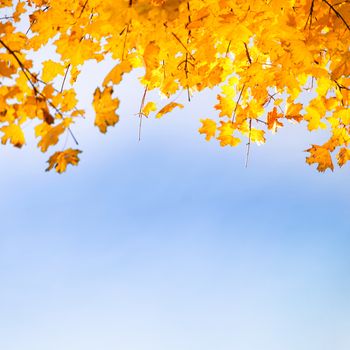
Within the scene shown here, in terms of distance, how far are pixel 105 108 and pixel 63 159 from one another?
404 millimetres

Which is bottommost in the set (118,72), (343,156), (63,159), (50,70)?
(63,159)

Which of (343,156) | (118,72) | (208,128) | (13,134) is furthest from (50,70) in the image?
(343,156)

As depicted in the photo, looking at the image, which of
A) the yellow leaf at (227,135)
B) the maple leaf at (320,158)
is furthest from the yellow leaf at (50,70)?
the maple leaf at (320,158)

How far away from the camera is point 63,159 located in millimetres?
2623

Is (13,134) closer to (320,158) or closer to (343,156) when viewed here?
(320,158)

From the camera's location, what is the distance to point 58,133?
8.34ft

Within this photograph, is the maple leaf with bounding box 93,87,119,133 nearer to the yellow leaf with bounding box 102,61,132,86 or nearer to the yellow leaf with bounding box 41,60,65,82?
the yellow leaf with bounding box 102,61,132,86

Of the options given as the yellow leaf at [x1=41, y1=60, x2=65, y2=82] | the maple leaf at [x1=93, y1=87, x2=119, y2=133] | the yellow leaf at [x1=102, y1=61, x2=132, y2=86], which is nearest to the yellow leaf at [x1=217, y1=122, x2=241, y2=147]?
the yellow leaf at [x1=41, y1=60, x2=65, y2=82]

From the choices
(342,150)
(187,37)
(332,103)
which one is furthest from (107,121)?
(342,150)

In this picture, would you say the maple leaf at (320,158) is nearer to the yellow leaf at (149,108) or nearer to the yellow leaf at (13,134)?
the yellow leaf at (149,108)

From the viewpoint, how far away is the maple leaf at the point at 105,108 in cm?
254

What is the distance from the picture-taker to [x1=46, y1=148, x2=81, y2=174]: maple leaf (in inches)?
103

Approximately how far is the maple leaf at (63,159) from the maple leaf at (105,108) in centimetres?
24

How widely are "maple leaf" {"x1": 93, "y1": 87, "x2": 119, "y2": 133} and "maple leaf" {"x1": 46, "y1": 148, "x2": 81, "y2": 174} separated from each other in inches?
9.5
